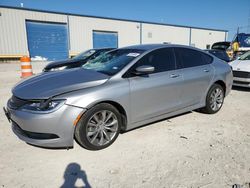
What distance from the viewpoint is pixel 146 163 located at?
2762 mm

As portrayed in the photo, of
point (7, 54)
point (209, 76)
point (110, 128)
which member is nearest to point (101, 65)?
point (110, 128)

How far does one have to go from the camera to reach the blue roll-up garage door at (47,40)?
19438 millimetres

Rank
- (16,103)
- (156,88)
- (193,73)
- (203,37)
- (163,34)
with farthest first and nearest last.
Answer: (203,37), (163,34), (193,73), (156,88), (16,103)

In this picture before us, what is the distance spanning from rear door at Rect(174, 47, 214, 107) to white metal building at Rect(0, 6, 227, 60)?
1878 centimetres

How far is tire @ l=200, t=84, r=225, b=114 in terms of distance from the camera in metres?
4.55

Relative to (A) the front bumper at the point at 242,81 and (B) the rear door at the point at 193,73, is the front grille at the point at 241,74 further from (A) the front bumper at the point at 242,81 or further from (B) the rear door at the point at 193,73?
(B) the rear door at the point at 193,73

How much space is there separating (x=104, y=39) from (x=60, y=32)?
5.25 m

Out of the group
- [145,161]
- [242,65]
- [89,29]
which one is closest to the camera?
[145,161]

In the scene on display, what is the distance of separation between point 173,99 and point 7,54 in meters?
19.4

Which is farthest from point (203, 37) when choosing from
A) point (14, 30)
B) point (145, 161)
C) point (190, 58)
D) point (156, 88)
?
point (145, 161)

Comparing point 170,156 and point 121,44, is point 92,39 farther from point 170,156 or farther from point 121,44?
point 170,156

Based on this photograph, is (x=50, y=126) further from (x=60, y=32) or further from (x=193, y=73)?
(x=60, y=32)

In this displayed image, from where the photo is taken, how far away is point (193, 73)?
4.12 metres

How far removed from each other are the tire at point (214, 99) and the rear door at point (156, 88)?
102cm
